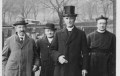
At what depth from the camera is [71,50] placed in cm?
223

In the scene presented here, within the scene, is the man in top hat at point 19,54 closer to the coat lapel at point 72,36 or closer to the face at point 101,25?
the coat lapel at point 72,36

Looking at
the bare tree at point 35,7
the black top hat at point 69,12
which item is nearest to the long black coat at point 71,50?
the black top hat at point 69,12

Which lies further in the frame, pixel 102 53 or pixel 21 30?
pixel 102 53

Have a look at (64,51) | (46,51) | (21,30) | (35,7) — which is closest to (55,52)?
(64,51)

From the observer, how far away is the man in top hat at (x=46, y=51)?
2602mm

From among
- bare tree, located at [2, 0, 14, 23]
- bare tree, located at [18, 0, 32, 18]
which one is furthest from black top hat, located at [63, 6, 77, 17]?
bare tree, located at [2, 0, 14, 23]

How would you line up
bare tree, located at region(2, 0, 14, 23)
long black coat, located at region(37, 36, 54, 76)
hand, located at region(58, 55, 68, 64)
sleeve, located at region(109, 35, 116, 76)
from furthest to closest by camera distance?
1. bare tree, located at region(2, 0, 14, 23)
2. long black coat, located at region(37, 36, 54, 76)
3. sleeve, located at region(109, 35, 116, 76)
4. hand, located at region(58, 55, 68, 64)

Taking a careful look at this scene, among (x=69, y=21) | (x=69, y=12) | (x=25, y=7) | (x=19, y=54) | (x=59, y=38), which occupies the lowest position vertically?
(x=19, y=54)

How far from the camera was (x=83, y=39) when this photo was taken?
2.24 metres

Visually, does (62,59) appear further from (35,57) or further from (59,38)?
(35,57)

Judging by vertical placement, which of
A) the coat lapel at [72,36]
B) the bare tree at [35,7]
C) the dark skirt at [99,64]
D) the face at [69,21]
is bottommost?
the dark skirt at [99,64]

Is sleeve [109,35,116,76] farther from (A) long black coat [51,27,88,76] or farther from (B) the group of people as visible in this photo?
(A) long black coat [51,27,88,76]

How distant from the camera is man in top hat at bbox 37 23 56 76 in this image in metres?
2.60

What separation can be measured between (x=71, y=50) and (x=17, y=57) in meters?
0.76
